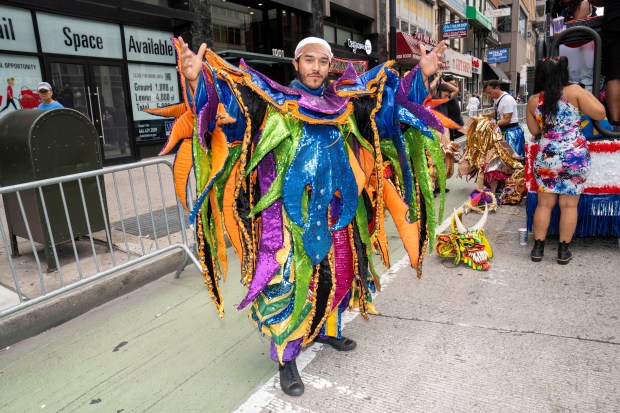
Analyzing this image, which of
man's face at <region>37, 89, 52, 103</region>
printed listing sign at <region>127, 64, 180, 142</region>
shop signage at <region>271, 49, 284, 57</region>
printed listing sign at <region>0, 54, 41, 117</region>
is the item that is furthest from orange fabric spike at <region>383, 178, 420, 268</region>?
shop signage at <region>271, 49, 284, 57</region>

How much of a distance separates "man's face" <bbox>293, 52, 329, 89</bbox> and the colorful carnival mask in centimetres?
246

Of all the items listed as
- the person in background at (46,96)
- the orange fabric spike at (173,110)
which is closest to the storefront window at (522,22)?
the person in background at (46,96)

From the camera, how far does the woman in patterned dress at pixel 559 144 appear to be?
3.65 metres

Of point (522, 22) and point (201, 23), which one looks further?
point (522, 22)

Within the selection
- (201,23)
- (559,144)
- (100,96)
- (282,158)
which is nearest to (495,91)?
(559,144)

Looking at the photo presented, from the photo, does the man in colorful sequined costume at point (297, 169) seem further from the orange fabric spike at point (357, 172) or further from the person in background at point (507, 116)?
the person in background at point (507, 116)

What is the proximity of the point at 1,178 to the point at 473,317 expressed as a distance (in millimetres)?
4306

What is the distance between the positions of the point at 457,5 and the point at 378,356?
31.8m

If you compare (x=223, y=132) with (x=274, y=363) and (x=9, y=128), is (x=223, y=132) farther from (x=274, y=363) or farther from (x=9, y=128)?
(x=9, y=128)

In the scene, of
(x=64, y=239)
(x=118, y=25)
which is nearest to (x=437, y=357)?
(x=64, y=239)

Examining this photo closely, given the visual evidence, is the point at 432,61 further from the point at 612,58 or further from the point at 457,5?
the point at 457,5

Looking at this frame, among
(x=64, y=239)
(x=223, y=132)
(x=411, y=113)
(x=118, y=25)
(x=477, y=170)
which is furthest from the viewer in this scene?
(x=118, y=25)

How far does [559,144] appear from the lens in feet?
12.4

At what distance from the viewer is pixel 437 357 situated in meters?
2.55
